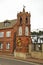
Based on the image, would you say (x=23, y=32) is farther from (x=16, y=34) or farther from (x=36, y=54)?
(x=36, y=54)

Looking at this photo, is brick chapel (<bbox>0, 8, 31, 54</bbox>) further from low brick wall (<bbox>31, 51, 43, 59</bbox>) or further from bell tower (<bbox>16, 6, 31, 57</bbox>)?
low brick wall (<bbox>31, 51, 43, 59</bbox>)

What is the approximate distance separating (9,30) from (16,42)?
502cm

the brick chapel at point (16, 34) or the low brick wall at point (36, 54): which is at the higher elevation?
the brick chapel at point (16, 34)

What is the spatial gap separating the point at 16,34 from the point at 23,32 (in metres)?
2.62

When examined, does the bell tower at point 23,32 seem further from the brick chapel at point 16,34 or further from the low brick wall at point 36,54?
the low brick wall at point 36,54

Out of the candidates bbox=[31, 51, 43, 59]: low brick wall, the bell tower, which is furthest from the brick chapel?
bbox=[31, 51, 43, 59]: low brick wall

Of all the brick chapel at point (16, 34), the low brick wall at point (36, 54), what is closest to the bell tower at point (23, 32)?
the brick chapel at point (16, 34)

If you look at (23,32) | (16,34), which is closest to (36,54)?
(23,32)

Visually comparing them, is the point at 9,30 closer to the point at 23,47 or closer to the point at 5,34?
the point at 5,34

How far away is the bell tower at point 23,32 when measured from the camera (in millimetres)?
50656

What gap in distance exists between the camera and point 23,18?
5291 cm

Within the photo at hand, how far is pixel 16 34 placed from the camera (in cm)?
5359

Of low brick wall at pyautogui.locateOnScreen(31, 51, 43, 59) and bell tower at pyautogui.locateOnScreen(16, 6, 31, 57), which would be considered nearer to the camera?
low brick wall at pyautogui.locateOnScreen(31, 51, 43, 59)

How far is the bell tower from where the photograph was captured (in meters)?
50.7
